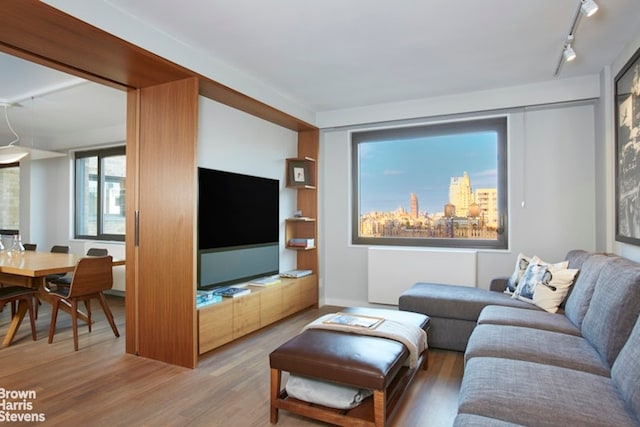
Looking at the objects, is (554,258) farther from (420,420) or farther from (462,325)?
(420,420)

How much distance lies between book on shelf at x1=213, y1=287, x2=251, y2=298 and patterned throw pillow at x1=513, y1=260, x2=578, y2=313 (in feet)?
7.92

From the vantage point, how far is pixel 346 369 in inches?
75.8

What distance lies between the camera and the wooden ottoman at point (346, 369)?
6.23 feet

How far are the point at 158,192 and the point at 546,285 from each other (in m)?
3.17

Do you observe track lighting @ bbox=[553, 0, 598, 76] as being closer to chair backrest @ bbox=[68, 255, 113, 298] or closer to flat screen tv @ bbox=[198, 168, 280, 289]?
flat screen tv @ bbox=[198, 168, 280, 289]

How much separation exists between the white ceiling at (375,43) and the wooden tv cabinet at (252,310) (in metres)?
2.00

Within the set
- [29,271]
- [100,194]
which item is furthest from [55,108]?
[29,271]

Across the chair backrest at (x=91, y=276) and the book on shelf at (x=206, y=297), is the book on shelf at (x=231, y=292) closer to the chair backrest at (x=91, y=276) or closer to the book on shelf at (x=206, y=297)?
the book on shelf at (x=206, y=297)

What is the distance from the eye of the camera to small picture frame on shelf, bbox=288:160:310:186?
182 inches

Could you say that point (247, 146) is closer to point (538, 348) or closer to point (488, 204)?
point (488, 204)

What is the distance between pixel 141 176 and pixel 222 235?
2.78 ft

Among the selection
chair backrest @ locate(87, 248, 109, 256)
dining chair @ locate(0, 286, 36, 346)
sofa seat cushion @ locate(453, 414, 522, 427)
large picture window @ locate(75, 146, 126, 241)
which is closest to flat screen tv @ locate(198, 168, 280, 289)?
dining chair @ locate(0, 286, 36, 346)

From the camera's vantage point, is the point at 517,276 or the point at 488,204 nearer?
the point at 517,276

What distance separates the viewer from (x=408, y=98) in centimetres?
429
